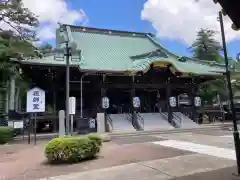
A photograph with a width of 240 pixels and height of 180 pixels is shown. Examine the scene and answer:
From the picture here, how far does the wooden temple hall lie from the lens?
16.9m

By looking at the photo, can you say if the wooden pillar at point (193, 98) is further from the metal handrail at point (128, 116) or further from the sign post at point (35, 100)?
the sign post at point (35, 100)

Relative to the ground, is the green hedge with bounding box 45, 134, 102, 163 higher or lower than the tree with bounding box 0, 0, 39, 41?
lower

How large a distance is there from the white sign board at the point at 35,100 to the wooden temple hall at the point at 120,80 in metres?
3.62

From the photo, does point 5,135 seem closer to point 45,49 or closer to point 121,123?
point 121,123

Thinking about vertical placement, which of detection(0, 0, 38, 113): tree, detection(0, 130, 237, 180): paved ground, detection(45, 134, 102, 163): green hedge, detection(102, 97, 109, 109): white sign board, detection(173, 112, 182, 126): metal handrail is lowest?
detection(0, 130, 237, 180): paved ground

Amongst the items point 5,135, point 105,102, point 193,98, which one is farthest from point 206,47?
point 5,135

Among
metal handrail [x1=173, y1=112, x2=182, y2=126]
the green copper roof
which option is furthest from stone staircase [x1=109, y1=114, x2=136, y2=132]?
metal handrail [x1=173, y1=112, x2=182, y2=126]

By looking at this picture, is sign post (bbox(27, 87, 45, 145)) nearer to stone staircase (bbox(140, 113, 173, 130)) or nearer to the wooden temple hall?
the wooden temple hall

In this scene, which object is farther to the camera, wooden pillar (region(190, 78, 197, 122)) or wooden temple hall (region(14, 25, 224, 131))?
wooden pillar (region(190, 78, 197, 122))

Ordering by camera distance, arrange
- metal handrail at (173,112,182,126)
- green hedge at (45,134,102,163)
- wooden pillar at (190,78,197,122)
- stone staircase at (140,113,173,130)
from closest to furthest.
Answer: green hedge at (45,134,102,163) < stone staircase at (140,113,173,130) < metal handrail at (173,112,182,126) < wooden pillar at (190,78,197,122)

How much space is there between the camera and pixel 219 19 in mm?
6195

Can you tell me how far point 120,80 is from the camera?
736 inches

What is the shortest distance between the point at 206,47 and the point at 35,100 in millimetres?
28446

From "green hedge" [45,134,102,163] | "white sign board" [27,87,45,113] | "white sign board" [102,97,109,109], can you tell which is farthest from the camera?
"white sign board" [102,97,109,109]
